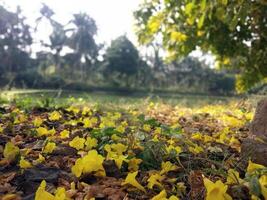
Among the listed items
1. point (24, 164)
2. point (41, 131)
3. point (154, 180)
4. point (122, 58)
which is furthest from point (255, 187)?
point (122, 58)

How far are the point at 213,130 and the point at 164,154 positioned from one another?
1483mm

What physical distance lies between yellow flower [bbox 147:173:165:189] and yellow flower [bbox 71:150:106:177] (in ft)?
0.67

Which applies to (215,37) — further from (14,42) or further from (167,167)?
(14,42)

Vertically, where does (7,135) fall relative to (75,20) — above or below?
below

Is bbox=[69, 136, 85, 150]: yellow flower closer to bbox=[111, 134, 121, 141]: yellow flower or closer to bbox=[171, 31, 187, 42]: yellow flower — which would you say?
bbox=[111, 134, 121, 141]: yellow flower

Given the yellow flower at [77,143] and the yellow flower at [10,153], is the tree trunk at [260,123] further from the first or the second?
the yellow flower at [10,153]

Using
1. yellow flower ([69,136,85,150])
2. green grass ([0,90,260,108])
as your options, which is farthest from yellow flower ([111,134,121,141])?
green grass ([0,90,260,108])

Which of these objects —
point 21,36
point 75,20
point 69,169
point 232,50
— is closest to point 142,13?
point 232,50

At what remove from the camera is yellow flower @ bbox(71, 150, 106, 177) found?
1.66 meters

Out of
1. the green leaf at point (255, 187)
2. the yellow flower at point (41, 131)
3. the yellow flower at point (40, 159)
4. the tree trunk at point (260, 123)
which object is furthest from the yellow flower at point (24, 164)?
the tree trunk at point (260, 123)

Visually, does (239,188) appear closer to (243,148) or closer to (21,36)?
(243,148)

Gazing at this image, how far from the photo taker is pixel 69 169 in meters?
1.84

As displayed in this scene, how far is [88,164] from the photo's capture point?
66.3 inches

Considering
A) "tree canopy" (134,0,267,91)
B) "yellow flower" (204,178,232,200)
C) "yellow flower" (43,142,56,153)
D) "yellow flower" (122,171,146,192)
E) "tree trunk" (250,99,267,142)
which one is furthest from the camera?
"tree canopy" (134,0,267,91)
